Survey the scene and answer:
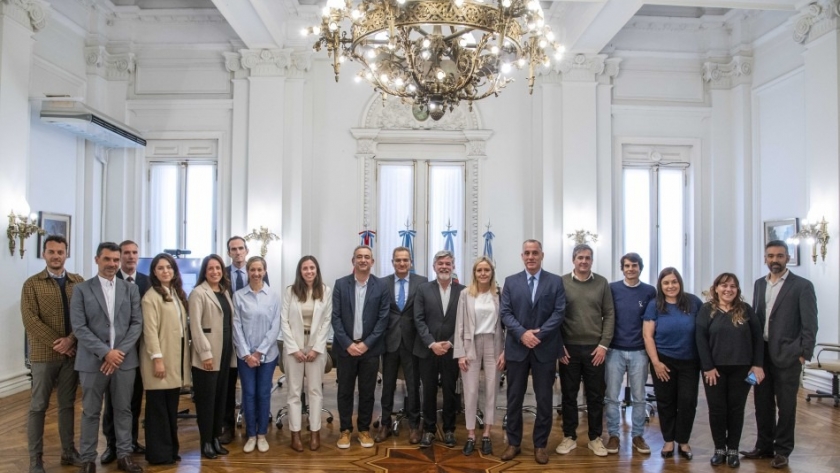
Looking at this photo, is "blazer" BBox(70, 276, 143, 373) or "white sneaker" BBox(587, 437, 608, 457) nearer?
"blazer" BBox(70, 276, 143, 373)

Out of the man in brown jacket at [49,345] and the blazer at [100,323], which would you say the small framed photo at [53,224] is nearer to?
the man in brown jacket at [49,345]

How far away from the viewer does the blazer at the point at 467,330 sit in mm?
4500

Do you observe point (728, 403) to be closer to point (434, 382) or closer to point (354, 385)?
point (434, 382)

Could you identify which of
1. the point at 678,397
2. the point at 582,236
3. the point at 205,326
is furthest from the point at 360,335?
the point at 582,236

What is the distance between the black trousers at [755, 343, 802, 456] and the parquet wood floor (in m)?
0.16

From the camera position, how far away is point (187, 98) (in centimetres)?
896

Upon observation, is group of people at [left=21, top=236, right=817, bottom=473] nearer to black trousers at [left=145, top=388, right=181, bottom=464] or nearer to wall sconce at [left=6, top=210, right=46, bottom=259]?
black trousers at [left=145, top=388, right=181, bottom=464]

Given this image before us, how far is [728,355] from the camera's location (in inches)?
165

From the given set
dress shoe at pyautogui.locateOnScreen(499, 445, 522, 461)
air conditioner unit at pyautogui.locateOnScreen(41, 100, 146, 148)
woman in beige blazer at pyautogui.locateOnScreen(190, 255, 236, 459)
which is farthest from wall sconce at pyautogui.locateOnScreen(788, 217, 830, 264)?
air conditioner unit at pyautogui.locateOnScreen(41, 100, 146, 148)

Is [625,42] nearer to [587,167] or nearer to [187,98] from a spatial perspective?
[587,167]

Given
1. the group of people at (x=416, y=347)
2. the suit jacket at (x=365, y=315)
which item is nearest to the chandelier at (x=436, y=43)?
the group of people at (x=416, y=347)

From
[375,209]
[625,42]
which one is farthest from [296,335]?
[625,42]

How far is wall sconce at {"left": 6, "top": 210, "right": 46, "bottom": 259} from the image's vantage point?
20.9 ft

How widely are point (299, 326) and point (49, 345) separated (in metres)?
1.71
